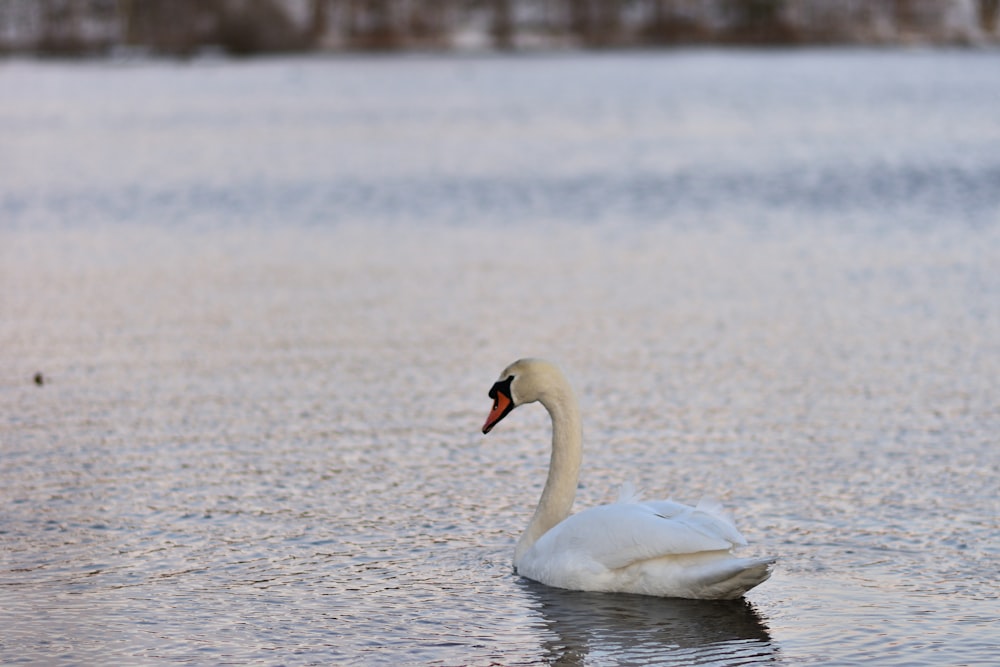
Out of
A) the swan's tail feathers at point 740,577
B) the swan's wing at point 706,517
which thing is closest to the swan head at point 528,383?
the swan's wing at point 706,517

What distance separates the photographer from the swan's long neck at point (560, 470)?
6.93m

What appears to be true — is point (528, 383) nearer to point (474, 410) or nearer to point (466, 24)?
point (474, 410)

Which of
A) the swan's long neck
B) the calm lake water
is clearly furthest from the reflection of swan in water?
the swan's long neck

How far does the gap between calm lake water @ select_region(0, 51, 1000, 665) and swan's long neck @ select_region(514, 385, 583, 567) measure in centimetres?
22

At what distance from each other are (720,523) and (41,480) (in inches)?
152

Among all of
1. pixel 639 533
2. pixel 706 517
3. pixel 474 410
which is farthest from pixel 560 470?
pixel 474 410

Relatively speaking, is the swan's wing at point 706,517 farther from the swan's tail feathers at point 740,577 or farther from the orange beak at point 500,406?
the orange beak at point 500,406

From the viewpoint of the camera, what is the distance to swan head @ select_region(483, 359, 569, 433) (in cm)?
709

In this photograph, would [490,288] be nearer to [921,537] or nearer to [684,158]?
[921,537]

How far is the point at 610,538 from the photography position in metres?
6.38

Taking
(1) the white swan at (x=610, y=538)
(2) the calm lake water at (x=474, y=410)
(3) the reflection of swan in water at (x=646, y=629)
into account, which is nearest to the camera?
(3) the reflection of swan in water at (x=646, y=629)

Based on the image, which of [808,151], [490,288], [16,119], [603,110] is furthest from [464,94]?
[490,288]

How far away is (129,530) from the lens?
755cm

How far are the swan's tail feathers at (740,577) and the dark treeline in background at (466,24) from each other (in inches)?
4321
